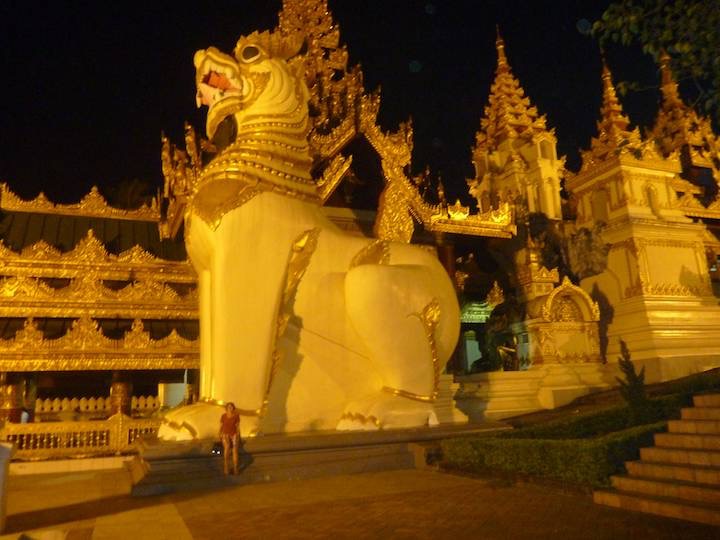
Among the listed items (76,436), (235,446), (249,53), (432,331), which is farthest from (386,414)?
(76,436)

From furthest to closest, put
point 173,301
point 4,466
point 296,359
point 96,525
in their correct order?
point 173,301 < point 296,359 < point 96,525 < point 4,466

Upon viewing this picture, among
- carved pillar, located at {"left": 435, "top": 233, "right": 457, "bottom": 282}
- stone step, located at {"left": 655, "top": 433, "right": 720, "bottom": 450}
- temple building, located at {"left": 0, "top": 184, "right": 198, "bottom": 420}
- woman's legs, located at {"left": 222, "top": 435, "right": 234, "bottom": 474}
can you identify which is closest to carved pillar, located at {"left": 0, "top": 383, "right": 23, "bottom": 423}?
temple building, located at {"left": 0, "top": 184, "right": 198, "bottom": 420}

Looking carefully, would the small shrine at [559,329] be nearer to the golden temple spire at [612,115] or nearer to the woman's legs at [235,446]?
the golden temple spire at [612,115]

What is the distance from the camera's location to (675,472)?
17.3ft

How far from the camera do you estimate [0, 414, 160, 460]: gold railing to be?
9.38 metres

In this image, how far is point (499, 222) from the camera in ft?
44.8

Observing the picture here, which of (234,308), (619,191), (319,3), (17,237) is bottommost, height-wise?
(234,308)

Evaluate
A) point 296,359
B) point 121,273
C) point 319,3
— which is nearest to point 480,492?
point 296,359

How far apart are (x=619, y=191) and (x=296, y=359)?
10.6 m

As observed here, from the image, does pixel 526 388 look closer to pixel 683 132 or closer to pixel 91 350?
pixel 91 350

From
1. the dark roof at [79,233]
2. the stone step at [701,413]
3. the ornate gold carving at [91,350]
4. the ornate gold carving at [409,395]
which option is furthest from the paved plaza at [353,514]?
the dark roof at [79,233]

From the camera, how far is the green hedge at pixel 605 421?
23.4ft

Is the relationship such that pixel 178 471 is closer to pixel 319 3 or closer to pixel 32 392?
pixel 32 392

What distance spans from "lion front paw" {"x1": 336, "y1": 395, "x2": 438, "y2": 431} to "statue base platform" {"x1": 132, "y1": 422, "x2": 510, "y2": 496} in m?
0.12
